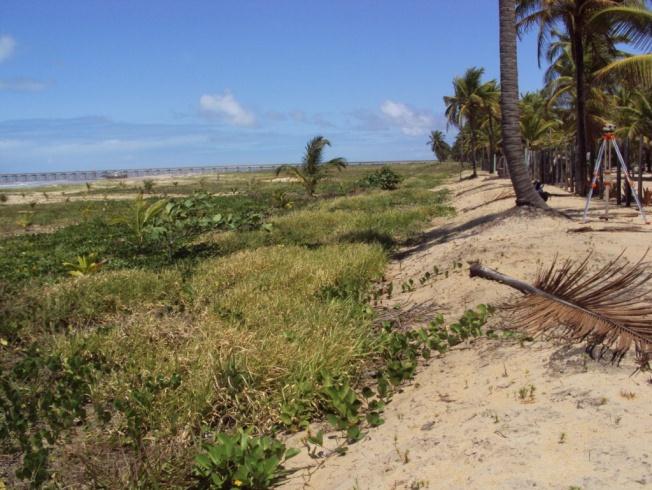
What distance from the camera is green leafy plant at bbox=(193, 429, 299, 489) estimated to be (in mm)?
3078

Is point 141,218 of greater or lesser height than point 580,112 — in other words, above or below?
below

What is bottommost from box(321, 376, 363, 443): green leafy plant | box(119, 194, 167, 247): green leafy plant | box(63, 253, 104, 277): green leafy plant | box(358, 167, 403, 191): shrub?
box(321, 376, 363, 443): green leafy plant

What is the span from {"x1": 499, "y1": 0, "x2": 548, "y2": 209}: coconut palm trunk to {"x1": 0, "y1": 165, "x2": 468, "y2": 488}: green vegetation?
3.58 m

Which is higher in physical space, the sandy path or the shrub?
the shrub

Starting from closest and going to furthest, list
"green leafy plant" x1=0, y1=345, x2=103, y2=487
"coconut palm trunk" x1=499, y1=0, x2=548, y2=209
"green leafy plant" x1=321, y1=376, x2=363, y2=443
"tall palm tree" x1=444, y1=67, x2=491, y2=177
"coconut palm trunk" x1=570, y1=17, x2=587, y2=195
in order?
"green leafy plant" x1=0, y1=345, x2=103, y2=487
"green leafy plant" x1=321, y1=376, x2=363, y2=443
"coconut palm trunk" x1=499, y1=0, x2=548, y2=209
"coconut palm trunk" x1=570, y1=17, x2=587, y2=195
"tall palm tree" x1=444, y1=67, x2=491, y2=177

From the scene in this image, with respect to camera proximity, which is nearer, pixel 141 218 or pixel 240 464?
pixel 240 464

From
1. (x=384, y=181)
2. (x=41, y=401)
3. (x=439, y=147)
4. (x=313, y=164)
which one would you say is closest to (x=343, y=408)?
(x=41, y=401)

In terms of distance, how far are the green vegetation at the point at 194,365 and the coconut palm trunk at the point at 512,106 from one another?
3.58 m

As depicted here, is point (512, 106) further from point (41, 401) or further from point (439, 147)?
point (439, 147)

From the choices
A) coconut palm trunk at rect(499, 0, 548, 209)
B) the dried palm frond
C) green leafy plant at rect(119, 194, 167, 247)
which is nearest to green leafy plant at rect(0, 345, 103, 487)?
the dried palm frond

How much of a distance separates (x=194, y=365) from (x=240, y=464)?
1416 millimetres

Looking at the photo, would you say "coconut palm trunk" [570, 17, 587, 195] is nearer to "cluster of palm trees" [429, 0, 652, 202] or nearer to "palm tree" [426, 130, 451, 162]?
"cluster of palm trees" [429, 0, 652, 202]

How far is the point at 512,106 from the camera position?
10641mm

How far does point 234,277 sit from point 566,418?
17.7ft
